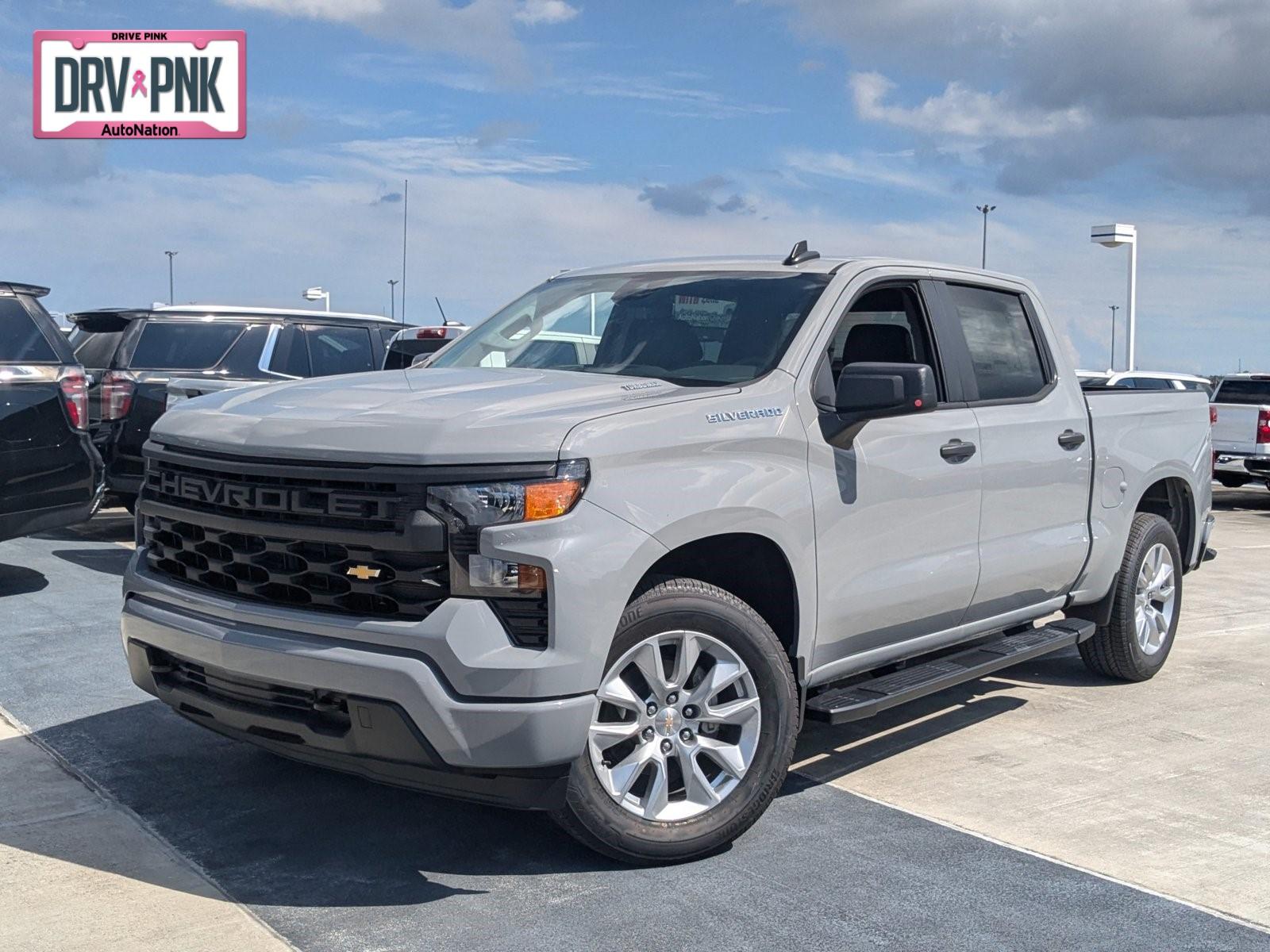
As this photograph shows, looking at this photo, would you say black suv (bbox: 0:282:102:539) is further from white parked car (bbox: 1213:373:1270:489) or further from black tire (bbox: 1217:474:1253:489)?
black tire (bbox: 1217:474:1253:489)

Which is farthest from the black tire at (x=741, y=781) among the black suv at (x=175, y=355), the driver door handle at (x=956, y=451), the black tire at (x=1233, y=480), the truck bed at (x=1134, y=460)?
the black tire at (x=1233, y=480)

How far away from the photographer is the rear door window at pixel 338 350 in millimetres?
10797

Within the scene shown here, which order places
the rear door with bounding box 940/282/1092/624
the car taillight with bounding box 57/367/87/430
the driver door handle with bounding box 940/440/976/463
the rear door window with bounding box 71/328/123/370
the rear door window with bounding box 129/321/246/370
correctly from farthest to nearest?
the rear door window with bounding box 71/328/123/370
the rear door window with bounding box 129/321/246/370
the car taillight with bounding box 57/367/87/430
the rear door with bounding box 940/282/1092/624
the driver door handle with bounding box 940/440/976/463

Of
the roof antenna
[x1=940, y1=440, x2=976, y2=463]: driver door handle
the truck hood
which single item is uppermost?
the roof antenna

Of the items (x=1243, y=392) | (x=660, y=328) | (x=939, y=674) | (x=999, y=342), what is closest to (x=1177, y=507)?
(x=999, y=342)

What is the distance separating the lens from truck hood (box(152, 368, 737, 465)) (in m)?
3.75

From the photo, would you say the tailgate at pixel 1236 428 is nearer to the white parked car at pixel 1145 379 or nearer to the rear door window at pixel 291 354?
the white parked car at pixel 1145 379

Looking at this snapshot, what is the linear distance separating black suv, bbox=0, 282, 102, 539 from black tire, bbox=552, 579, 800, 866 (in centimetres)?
534

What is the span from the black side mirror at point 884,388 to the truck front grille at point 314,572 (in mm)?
1571

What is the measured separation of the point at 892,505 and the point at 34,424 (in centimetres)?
549

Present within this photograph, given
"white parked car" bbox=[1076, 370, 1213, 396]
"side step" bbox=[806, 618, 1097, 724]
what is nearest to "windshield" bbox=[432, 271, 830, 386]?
"side step" bbox=[806, 618, 1097, 724]

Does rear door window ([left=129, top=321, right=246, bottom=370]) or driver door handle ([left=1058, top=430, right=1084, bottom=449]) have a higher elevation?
rear door window ([left=129, top=321, right=246, bottom=370])

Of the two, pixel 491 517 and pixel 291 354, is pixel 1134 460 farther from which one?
pixel 291 354

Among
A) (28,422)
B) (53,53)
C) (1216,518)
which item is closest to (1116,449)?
(28,422)
